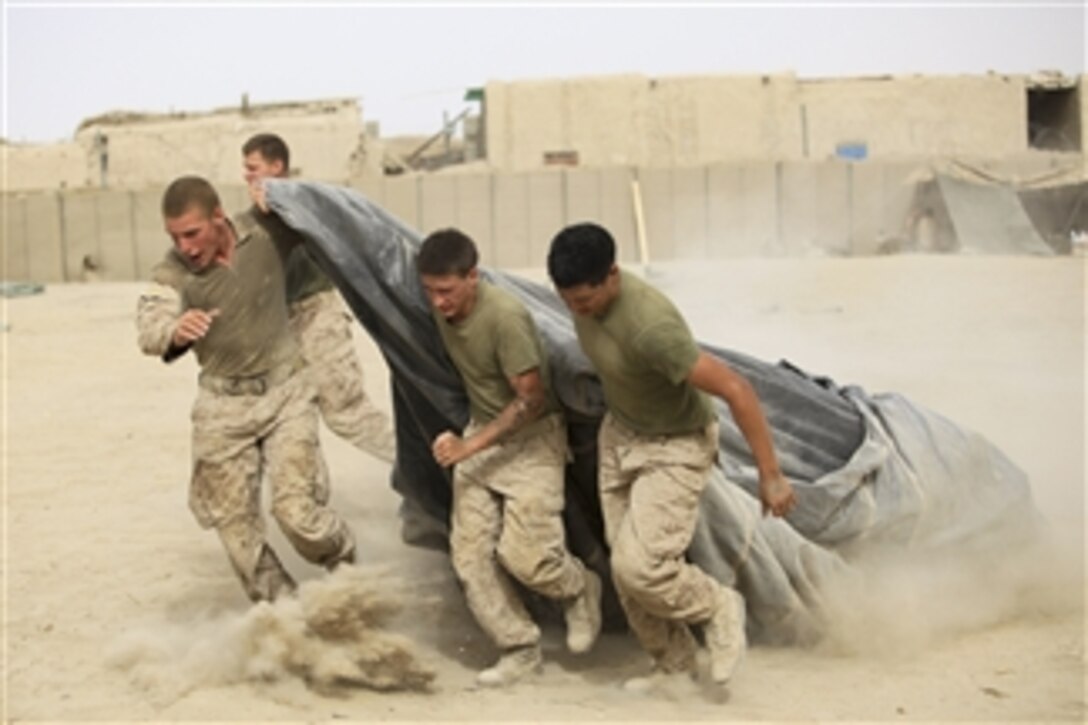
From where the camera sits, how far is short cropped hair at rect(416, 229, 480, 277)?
4.62 meters

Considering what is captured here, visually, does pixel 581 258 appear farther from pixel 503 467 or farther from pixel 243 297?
pixel 243 297

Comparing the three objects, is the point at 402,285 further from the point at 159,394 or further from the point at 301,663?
the point at 159,394

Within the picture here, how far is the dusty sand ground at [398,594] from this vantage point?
4.63 meters

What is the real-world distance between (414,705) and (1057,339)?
9390mm

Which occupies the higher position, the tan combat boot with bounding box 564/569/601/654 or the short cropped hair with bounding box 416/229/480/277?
the short cropped hair with bounding box 416/229/480/277

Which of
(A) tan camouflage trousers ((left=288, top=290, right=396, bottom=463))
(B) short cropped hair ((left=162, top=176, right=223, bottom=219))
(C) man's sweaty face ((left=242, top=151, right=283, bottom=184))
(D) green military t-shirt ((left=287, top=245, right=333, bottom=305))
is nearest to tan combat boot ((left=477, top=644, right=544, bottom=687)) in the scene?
(B) short cropped hair ((left=162, top=176, right=223, bottom=219))

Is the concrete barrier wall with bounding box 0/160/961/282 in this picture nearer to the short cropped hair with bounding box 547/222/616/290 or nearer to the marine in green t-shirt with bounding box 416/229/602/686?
the marine in green t-shirt with bounding box 416/229/602/686

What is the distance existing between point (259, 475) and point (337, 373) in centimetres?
157

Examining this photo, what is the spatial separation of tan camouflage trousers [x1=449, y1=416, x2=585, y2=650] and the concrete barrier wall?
16379 mm

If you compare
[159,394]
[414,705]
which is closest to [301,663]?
[414,705]

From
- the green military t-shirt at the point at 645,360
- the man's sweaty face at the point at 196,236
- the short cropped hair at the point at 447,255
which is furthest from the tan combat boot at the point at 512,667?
the man's sweaty face at the point at 196,236

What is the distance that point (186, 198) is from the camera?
16.0ft

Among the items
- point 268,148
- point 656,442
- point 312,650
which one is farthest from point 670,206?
point 312,650

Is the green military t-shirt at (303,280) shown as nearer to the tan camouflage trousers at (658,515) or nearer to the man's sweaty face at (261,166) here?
the man's sweaty face at (261,166)
